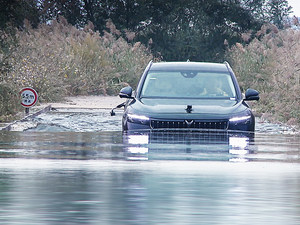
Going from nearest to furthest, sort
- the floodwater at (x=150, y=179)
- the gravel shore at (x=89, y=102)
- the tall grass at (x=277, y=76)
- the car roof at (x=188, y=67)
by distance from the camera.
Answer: the floodwater at (x=150, y=179)
the car roof at (x=188, y=67)
the tall grass at (x=277, y=76)
the gravel shore at (x=89, y=102)

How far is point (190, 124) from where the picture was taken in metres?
12.7

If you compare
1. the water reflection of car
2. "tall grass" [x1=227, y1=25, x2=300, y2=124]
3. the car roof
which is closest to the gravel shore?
"tall grass" [x1=227, y1=25, x2=300, y2=124]

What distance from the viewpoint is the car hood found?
42.0 ft

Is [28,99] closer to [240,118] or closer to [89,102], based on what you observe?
[89,102]

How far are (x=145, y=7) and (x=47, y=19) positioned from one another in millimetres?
5717

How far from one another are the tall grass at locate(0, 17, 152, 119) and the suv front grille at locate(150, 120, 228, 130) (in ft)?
45.3

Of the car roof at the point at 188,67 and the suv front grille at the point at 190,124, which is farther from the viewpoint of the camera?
the car roof at the point at 188,67

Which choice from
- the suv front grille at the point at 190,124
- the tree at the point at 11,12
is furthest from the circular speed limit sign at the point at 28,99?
the suv front grille at the point at 190,124

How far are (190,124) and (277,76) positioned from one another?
1252 centimetres

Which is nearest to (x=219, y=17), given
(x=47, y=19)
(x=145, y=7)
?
(x=145, y=7)

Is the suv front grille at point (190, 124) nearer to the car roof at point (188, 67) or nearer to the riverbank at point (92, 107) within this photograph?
the car roof at point (188, 67)

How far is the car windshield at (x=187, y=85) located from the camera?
14578mm

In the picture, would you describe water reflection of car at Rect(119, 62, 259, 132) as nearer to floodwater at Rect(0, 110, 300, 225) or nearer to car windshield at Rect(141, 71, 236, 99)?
car windshield at Rect(141, 71, 236, 99)

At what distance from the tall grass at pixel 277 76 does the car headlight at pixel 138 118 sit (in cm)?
816
